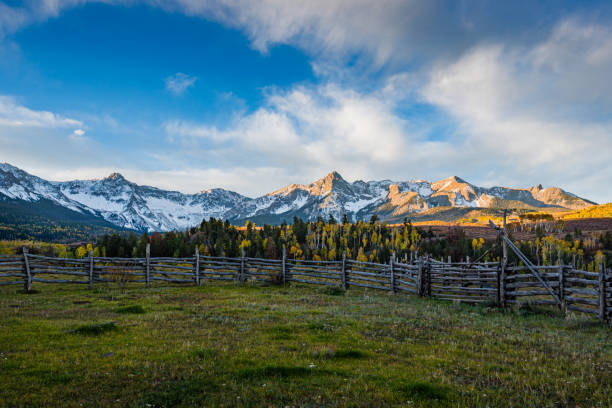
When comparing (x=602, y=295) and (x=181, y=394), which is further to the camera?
(x=602, y=295)

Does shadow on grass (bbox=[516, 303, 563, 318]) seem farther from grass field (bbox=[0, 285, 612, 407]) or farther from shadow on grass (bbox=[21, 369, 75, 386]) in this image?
shadow on grass (bbox=[21, 369, 75, 386])

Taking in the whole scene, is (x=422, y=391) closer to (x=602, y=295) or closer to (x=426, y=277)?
(x=602, y=295)

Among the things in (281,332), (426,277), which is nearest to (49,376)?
(281,332)

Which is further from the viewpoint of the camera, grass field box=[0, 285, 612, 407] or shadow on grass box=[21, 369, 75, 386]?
shadow on grass box=[21, 369, 75, 386]

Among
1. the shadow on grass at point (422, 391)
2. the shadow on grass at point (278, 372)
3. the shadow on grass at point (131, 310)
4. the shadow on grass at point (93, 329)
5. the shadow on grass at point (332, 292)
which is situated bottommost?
the shadow on grass at point (332, 292)

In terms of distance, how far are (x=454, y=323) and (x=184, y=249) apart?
86.5 m

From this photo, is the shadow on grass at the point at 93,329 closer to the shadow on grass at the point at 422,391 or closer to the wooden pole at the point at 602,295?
the shadow on grass at the point at 422,391

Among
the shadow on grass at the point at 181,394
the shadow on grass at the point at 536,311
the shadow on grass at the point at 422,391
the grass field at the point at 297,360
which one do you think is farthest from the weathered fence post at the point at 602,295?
the shadow on grass at the point at 181,394

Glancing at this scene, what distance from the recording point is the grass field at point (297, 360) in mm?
5434

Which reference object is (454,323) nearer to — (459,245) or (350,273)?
(350,273)

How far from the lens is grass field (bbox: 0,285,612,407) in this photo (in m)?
5.43

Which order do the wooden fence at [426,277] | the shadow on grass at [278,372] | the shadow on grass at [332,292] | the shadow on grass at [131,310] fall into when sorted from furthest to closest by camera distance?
the shadow on grass at [332,292] < the wooden fence at [426,277] < the shadow on grass at [131,310] < the shadow on grass at [278,372]

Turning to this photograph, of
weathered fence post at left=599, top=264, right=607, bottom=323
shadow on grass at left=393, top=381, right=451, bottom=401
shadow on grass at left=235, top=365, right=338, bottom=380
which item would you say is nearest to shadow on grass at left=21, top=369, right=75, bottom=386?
shadow on grass at left=235, top=365, right=338, bottom=380

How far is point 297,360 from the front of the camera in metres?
7.19
